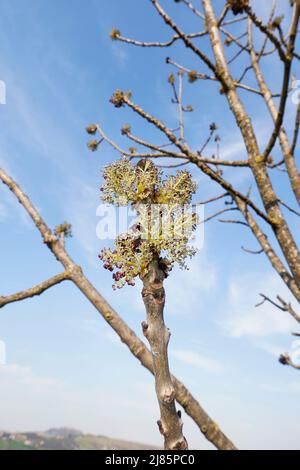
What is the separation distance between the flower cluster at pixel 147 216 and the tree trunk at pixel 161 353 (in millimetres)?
266

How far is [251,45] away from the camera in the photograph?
4.42 meters

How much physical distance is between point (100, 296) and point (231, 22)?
11.8 feet

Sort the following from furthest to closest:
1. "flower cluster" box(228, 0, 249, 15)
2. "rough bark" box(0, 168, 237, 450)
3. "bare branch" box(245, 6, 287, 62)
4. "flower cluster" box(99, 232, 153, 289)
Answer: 1. "flower cluster" box(99, 232, 153, 289)
2. "rough bark" box(0, 168, 237, 450)
3. "flower cluster" box(228, 0, 249, 15)
4. "bare branch" box(245, 6, 287, 62)

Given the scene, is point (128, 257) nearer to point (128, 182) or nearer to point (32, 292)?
point (128, 182)

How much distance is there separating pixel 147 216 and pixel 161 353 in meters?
2.30

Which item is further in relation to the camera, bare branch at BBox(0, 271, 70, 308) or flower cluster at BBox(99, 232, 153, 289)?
flower cluster at BBox(99, 232, 153, 289)

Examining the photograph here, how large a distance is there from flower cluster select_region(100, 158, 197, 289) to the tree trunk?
0.27 metres

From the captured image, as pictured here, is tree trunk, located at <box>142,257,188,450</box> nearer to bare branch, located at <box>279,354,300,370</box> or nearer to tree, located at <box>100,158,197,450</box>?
tree, located at <box>100,158,197,450</box>

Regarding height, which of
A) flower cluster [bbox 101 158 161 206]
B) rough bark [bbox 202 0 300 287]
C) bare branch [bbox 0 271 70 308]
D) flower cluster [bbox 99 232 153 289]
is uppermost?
flower cluster [bbox 101 158 161 206]

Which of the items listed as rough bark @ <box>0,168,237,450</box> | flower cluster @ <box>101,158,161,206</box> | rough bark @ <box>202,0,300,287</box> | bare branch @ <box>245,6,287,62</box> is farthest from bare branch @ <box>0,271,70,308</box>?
flower cluster @ <box>101,158,161,206</box>

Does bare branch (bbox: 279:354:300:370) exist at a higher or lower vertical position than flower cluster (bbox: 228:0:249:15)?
lower

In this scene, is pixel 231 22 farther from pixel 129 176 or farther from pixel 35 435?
pixel 35 435

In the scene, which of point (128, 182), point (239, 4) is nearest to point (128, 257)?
point (128, 182)

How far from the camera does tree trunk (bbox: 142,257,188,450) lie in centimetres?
466
